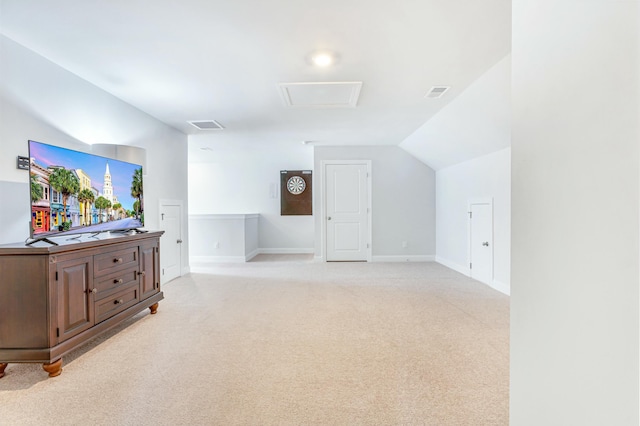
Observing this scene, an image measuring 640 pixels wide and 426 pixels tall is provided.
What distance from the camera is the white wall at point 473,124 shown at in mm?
2918

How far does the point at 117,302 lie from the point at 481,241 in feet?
13.8

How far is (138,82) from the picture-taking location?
9.74 feet

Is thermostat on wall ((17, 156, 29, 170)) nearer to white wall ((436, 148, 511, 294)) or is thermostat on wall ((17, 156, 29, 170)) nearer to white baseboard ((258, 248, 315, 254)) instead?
white wall ((436, 148, 511, 294))

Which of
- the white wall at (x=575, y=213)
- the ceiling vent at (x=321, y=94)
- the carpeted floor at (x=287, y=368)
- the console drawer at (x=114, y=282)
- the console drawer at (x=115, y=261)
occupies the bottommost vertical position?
the carpeted floor at (x=287, y=368)

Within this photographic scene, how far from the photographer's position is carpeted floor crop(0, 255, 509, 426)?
1641 millimetres

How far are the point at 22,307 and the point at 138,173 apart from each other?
1.73 m

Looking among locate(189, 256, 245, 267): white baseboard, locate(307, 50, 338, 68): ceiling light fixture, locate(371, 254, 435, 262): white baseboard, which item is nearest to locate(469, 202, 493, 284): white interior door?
locate(371, 254, 435, 262): white baseboard

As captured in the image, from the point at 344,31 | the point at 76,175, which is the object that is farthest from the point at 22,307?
the point at 344,31

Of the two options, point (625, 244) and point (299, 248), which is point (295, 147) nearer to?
point (299, 248)

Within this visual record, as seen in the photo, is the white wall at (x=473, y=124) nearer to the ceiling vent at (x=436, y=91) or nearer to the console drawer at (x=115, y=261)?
the ceiling vent at (x=436, y=91)

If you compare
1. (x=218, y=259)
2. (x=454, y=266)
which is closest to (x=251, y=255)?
(x=218, y=259)

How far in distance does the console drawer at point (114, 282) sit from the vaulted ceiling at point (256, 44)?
1.69 meters

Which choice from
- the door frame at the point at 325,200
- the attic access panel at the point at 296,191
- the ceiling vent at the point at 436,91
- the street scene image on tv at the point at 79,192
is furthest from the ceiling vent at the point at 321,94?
the attic access panel at the point at 296,191

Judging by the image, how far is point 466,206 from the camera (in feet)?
15.9
